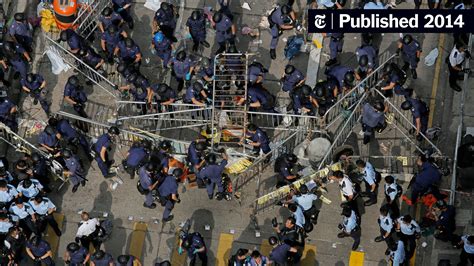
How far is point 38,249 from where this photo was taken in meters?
24.8

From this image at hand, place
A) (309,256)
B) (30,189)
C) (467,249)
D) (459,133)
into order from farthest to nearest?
(459,133)
(309,256)
(30,189)
(467,249)

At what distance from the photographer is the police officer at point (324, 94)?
26.7 meters

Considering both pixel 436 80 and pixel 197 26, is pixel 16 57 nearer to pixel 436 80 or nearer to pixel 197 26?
pixel 197 26

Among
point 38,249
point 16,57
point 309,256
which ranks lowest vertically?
point 38,249

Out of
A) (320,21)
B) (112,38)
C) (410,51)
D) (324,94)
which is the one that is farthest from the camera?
(112,38)

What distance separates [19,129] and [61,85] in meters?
1.66

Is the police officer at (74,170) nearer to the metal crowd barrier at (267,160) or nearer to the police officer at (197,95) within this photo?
the police officer at (197,95)

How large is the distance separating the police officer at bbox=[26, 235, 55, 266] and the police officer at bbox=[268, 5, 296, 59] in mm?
8036

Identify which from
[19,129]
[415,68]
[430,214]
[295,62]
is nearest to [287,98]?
[295,62]

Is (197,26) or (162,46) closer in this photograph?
(162,46)

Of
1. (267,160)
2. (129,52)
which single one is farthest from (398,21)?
(129,52)

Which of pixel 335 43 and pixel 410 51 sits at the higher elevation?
pixel 335 43

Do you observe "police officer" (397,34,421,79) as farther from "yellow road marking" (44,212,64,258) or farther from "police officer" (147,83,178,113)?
"yellow road marking" (44,212,64,258)

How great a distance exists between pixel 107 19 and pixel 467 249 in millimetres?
10776
